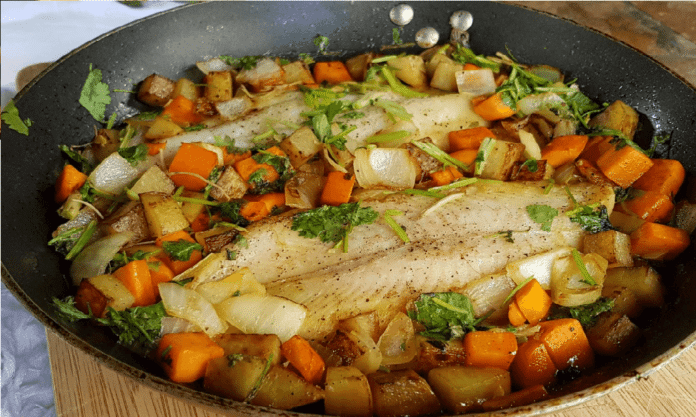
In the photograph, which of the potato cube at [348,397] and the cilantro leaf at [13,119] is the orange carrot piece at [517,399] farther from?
the cilantro leaf at [13,119]

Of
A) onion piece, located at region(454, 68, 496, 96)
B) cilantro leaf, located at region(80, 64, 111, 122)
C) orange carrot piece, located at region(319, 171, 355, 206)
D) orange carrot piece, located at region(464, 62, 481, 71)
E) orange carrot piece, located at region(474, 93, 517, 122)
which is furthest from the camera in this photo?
orange carrot piece, located at region(464, 62, 481, 71)

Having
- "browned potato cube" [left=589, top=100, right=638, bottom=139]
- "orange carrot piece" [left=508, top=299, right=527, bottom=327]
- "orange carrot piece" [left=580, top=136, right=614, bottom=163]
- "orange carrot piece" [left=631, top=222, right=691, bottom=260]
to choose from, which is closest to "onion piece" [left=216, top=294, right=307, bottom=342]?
"orange carrot piece" [left=508, top=299, right=527, bottom=327]

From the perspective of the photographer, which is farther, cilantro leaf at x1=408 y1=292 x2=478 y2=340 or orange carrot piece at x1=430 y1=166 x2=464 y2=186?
orange carrot piece at x1=430 y1=166 x2=464 y2=186

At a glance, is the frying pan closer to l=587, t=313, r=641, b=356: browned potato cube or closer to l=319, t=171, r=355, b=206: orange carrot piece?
l=587, t=313, r=641, b=356: browned potato cube

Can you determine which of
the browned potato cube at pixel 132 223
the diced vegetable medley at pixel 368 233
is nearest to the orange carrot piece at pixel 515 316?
the diced vegetable medley at pixel 368 233

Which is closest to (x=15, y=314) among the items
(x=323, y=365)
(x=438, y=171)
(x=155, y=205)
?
(x=155, y=205)

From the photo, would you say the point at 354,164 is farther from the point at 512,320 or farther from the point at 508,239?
the point at 512,320

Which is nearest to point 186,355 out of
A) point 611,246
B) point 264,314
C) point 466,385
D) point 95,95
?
point 264,314
